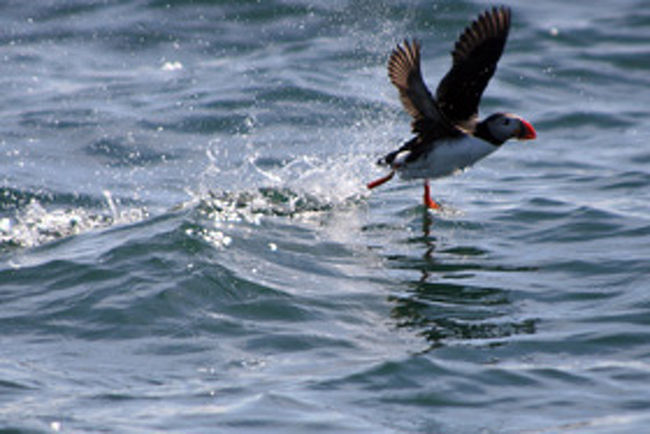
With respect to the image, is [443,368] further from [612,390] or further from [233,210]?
[233,210]

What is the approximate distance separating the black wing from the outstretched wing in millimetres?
243

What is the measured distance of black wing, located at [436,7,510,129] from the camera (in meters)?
8.59

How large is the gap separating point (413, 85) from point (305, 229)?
160 centimetres

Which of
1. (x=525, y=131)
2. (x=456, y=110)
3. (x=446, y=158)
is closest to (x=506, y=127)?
(x=525, y=131)

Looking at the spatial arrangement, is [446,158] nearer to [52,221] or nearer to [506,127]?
[506,127]

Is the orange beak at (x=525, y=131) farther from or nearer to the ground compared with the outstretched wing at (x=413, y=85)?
nearer to the ground

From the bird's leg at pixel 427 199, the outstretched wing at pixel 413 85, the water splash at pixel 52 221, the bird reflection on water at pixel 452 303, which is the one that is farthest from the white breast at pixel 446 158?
the water splash at pixel 52 221

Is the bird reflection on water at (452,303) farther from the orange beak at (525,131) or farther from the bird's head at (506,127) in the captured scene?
the orange beak at (525,131)

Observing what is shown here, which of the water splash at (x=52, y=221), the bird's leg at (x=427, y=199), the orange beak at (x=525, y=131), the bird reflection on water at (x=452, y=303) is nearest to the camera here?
the bird reflection on water at (x=452, y=303)

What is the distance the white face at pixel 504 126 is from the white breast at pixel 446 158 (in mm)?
118

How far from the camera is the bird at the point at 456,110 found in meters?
8.59

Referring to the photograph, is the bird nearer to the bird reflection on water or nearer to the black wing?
the black wing

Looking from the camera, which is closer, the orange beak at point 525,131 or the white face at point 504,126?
the white face at point 504,126

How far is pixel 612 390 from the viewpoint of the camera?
19.6 feet
